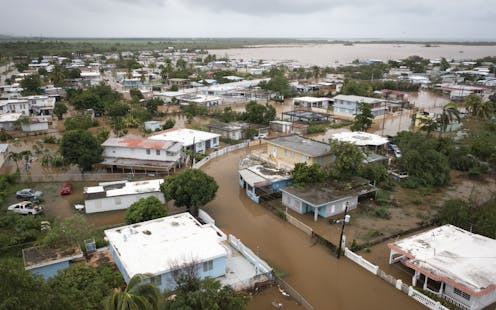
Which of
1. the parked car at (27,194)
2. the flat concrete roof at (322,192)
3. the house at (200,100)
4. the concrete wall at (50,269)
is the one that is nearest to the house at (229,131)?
the house at (200,100)

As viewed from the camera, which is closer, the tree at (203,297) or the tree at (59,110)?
the tree at (203,297)

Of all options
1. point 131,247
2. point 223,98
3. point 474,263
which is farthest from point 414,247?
point 223,98

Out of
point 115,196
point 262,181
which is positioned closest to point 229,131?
point 262,181

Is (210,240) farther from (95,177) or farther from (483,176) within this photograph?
(483,176)

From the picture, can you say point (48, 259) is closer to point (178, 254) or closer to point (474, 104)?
point (178, 254)

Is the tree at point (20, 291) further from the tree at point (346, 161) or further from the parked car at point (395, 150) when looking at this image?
the parked car at point (395, 150)
